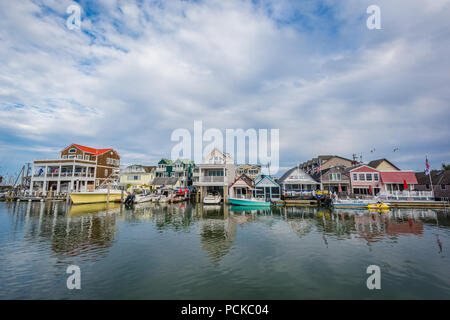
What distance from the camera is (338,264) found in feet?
33.5

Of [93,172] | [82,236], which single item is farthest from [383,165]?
[93,172]

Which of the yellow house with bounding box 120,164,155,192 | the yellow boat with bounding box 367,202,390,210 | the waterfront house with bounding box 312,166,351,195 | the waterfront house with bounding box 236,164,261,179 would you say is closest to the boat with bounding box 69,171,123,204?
the yellow house with bounding box 120,164,155,192

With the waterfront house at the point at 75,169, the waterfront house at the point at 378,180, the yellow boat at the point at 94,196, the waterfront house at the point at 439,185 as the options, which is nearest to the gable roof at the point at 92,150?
the waterfront house at the point at 75,169

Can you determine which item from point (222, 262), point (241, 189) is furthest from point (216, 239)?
point (241, 189)

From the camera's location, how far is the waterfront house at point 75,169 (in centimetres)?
4881

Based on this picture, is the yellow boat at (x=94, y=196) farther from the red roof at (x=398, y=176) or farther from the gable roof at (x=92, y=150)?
the red roof at (x=398, y=176)

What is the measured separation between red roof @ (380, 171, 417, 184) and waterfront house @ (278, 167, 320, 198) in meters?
13.1

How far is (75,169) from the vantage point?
177 feet

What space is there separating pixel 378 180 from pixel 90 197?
56.8 m

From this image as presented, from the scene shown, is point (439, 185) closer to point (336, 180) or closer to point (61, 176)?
point (336, 180)

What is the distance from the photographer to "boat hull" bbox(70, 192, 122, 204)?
120 ft

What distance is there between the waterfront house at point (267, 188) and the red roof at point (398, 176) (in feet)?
71.2

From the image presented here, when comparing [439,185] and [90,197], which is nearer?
[90,197]
